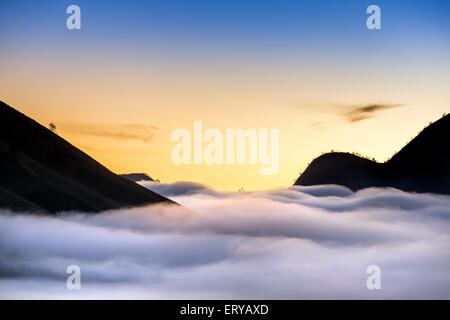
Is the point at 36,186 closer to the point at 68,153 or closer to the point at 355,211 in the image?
the point at 68,153

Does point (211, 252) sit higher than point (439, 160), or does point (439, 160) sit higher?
point (439, 160)

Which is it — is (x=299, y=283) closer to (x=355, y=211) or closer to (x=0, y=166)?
(x=0, y=166)

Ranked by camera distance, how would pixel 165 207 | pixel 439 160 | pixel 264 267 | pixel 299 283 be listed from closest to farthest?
pixel 299 283 < pixel 264 267 < pixel 165 207 < pixel 439 160

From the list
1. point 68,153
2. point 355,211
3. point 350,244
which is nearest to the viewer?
point 350,244

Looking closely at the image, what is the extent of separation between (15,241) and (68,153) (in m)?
76.7

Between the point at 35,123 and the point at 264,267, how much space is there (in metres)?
138

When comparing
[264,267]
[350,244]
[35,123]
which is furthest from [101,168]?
[264,267]

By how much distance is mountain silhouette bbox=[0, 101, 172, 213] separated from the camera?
106 m

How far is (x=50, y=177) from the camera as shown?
123125 mm

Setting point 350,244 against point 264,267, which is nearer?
point 264,267

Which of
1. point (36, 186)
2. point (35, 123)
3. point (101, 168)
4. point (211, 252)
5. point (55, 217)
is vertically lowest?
point (211, 252)

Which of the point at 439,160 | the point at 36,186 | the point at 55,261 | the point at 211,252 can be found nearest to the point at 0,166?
the point at 36,186

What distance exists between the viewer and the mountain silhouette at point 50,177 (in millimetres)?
106188

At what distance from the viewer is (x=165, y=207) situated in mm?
127875
